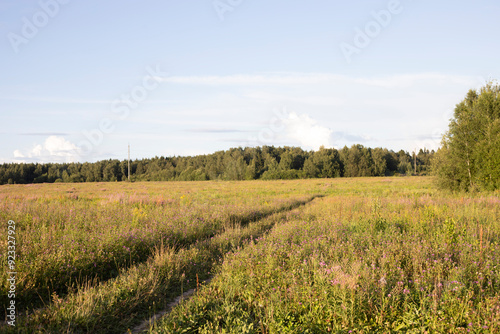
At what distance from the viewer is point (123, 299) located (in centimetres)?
479

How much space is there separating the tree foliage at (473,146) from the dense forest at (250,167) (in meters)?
57.0

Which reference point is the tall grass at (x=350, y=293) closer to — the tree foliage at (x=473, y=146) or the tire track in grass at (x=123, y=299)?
the tire track in grass at (x=123, y=299)

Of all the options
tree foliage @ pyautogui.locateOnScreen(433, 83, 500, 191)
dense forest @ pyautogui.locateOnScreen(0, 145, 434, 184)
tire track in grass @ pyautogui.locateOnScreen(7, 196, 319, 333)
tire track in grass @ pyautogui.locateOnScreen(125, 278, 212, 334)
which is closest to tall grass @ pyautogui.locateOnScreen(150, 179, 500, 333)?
tire track in grass @ pyautogui.locateOnScreen(125, 278, 212, 334)

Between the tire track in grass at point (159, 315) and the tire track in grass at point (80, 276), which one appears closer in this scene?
the tire track in grass at point (159, 315)

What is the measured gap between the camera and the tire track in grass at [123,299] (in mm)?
4070

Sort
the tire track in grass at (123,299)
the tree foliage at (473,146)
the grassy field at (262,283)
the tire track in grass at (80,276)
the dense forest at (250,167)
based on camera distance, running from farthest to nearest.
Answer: the dense forest at (250,167), the tree foliage at (473,146), the tire track in grass at (80,276), the tire track in grass at (123,299), the grassy field at (262,283)

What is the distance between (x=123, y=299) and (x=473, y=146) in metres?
26.9

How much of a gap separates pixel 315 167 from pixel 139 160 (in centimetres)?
7037

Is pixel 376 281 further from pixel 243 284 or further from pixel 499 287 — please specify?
pixel 243 284

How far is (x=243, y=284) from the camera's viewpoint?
208 inches

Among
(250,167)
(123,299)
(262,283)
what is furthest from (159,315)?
(250,167)

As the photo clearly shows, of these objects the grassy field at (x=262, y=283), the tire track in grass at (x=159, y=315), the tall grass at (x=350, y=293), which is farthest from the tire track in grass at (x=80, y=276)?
the tall grass at (x=350, y=293)

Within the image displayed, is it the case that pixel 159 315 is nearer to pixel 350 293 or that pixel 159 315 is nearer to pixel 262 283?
pixel 262 283

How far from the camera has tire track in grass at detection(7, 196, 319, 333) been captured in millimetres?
4070
